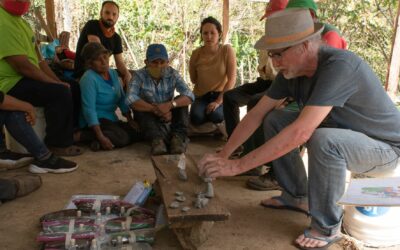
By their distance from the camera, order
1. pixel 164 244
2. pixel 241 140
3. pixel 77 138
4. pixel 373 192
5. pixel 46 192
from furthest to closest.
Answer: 1. pixel 77 138
2. pixel 46 192
3. pixel 241 140
4. pixel 164 244
5. pixel 373 192

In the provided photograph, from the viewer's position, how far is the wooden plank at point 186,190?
78.4 inches

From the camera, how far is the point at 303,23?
Result: 6.77 feet

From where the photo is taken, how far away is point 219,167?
214 cm

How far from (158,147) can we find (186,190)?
1669 millimetres

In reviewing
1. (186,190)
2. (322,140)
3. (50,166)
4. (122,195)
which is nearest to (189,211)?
(186,190)

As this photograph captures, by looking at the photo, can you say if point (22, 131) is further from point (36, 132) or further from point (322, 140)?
point (322, 140)

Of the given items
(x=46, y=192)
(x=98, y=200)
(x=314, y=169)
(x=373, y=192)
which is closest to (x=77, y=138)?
(x=46, y=192)

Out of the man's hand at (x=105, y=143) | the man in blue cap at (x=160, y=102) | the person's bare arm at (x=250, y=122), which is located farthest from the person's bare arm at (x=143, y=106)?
the person's bare arm at (x=250, y=122)

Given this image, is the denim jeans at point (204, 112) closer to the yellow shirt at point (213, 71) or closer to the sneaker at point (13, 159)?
the yellow shirt at point (213, 71)

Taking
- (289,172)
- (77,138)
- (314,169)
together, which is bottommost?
(77,138)

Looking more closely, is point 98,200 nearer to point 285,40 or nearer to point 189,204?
point 189,204

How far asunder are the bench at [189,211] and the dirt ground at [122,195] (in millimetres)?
130

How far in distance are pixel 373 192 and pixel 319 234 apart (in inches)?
16.7

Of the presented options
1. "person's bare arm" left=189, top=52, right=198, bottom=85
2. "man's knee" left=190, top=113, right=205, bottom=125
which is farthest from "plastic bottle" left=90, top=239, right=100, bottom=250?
"person's bare arm" left=189, top=52, right=198, bottom=85
